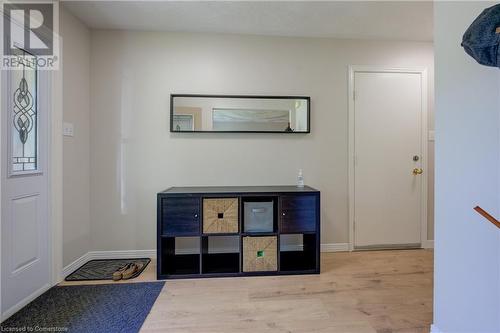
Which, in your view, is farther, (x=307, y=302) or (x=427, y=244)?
(x=427, y=244)

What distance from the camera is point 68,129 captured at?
2303 mm

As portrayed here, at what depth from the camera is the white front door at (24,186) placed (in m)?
1.69

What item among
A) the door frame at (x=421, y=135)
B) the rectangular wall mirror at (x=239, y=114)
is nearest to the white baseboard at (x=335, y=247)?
the door frame at (x=421, y=135)

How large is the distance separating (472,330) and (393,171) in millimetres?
1894

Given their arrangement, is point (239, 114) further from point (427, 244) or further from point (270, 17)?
point (427, 244)

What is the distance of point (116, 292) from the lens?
2.01 m

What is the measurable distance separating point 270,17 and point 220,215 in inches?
74.7

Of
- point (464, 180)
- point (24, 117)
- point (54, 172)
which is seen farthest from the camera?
point (54, 172)

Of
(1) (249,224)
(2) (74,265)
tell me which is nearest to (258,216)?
(1) (249,224)

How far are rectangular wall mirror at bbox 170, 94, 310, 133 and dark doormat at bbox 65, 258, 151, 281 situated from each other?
1.43 metres

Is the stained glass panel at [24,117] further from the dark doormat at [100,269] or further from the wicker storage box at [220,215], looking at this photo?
the wicker storage box at [220,215]

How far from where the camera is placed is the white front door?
1.69 metres

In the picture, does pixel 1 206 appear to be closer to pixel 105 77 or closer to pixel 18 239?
pixel 18 239

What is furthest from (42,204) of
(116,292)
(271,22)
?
(271,22)
